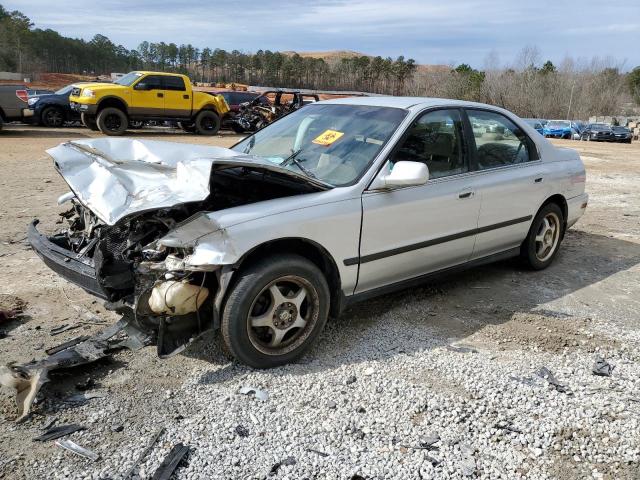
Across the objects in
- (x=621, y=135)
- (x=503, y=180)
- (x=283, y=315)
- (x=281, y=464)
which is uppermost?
(x=621, y=135)

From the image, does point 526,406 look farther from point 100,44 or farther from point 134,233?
point 100,44

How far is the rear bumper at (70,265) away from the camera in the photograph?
10.8ft

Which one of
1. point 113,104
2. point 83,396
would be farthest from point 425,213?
point 113,104

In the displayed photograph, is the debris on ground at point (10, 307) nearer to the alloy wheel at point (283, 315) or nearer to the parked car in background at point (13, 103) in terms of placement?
the alloy wheel at point (283, 315)

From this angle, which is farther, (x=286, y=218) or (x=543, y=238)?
(x=543, y=238)

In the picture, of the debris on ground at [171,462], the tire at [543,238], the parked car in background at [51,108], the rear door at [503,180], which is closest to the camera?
the debris on ground at [171,462]

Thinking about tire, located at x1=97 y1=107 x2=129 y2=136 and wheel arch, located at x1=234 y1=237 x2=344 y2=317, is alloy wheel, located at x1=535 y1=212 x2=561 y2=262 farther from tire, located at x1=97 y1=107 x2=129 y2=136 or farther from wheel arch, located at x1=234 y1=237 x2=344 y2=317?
tire, located at x1=97 y1=107 x2=129 y2=136

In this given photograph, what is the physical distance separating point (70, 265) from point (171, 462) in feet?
5.17

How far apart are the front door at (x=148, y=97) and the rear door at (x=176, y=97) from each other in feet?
0.66

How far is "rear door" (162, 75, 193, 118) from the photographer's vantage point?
18.6m

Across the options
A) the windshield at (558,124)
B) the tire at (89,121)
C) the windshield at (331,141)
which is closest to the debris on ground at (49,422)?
the windshield at (331,141)

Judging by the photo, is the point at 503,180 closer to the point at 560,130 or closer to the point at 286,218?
the point at 286,218

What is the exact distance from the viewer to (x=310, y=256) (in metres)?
3.57

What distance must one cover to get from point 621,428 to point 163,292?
8.60 ft
